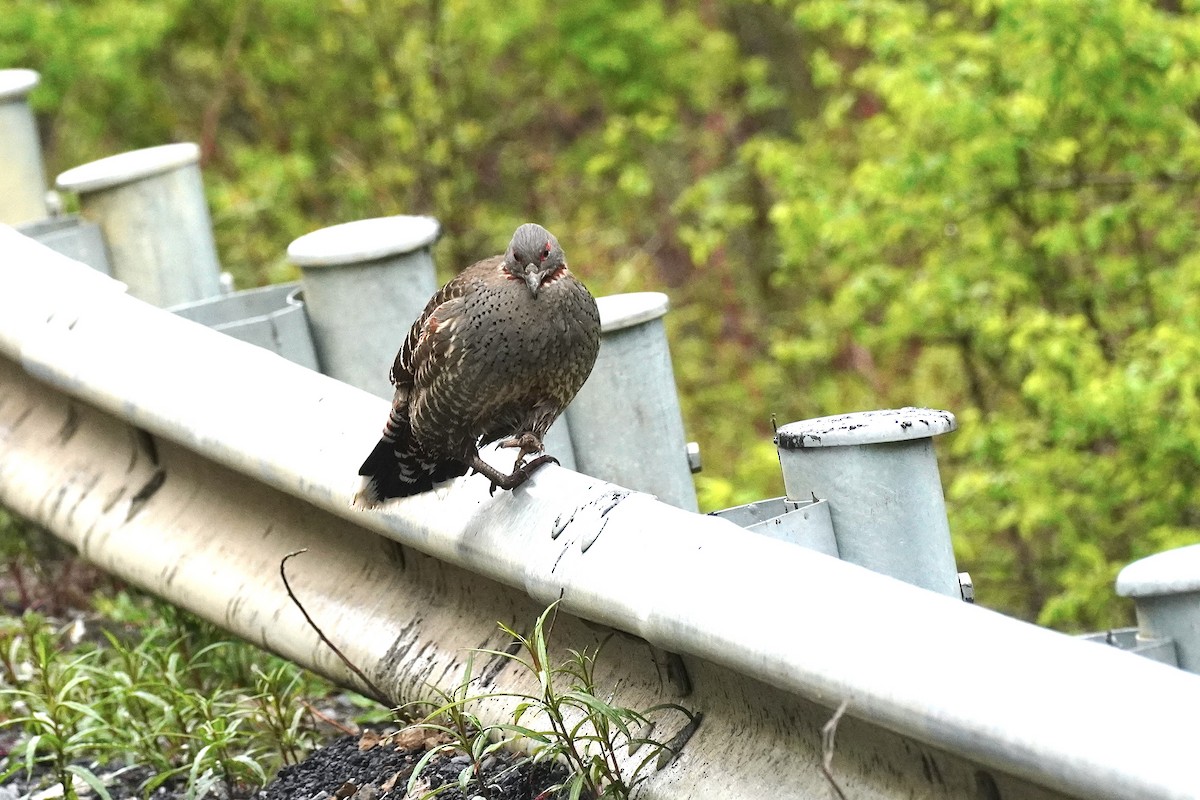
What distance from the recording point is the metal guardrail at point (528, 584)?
6.18 ft

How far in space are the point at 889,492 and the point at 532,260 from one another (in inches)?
39.0

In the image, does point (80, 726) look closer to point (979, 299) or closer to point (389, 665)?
point (389, 665)

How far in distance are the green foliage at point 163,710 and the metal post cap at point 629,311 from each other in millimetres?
1143

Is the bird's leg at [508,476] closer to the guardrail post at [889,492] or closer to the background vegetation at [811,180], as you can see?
the guardrail post at [889,492]

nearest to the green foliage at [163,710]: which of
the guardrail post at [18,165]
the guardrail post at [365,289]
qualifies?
the guardrail post at [365,289]

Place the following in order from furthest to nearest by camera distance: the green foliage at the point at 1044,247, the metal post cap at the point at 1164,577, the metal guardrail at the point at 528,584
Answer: the green foliage at the point at 1044,247 < the metal post cap at the point at 1164,577 < the metal guardrail at the point at 528,584

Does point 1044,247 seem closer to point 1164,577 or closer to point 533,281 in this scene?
point 533,281

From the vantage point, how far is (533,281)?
3463 mm

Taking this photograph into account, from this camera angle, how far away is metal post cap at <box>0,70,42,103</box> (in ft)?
18.2

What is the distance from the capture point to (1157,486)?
304 inches

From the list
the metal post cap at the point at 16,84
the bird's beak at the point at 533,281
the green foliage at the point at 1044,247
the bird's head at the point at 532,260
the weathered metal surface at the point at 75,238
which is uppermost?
the metal post cap at the point at 16,84

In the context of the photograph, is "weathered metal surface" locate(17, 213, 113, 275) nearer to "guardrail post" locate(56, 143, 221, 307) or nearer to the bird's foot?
"guardrail post" locate(56, 143, 221, 307)

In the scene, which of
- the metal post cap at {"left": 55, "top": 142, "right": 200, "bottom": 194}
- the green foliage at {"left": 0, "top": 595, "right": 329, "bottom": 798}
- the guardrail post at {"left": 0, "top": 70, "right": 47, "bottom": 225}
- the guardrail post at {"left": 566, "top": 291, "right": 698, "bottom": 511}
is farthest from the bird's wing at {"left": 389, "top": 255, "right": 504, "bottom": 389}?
the guardrail post at {"left": 0, "top": 70, "right": 47, "bottom": 225}

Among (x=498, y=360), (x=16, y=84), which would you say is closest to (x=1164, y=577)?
(x=498, y=360)
